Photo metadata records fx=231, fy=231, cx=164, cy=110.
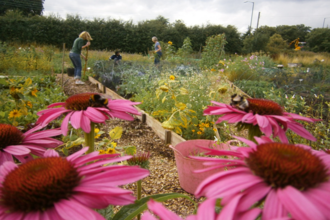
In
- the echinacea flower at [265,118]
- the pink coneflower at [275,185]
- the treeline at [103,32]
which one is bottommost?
the pink coneflower at [275,185]

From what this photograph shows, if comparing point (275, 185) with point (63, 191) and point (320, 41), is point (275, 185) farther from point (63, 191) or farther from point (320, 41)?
point (320, 41)

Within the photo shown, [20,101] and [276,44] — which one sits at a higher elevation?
[276,44]

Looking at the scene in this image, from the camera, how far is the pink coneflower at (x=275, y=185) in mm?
299

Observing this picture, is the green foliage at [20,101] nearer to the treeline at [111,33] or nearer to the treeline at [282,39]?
the treeline at [111,33]

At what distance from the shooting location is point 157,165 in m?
2.41

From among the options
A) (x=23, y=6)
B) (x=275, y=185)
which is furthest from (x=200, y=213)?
(x=23, y=6)

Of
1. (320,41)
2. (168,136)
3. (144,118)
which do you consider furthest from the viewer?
(320,41)

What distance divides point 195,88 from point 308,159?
3.10 m

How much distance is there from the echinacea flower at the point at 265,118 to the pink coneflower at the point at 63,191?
371 mm

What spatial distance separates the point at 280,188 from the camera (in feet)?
1.13

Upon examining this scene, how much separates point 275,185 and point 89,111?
50cm

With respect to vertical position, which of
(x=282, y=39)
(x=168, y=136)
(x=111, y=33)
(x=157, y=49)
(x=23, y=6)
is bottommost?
(x=168, y=136)

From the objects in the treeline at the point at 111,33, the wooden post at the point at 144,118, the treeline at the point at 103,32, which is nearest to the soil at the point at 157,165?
the wooden post at the point at 144,118

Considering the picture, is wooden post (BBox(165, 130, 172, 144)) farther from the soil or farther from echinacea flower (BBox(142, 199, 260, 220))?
echinacea flower (BBox(142, 199, 260, 220))
